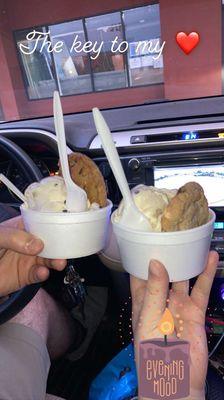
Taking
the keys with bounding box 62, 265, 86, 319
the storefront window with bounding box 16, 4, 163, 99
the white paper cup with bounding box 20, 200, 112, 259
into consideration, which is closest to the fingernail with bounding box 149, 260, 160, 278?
the white paper cup with bounding box 20, 200, 112, 259

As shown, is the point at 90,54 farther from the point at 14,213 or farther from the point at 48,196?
the point at 48,196

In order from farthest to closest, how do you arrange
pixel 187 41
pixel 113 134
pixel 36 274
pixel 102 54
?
pixel 102 54 < pixel 187 41 < pixel 113 134 < pixel 36 274

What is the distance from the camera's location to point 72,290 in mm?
1625

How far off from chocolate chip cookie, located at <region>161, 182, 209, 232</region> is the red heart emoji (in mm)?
1901

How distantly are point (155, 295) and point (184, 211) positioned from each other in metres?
0.16

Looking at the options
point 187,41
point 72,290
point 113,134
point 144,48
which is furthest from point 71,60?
point 72,290

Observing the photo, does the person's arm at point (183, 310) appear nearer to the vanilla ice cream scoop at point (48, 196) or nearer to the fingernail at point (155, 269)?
the fingernail at point (155, 269)

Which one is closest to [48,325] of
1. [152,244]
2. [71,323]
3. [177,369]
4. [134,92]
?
[71,323]

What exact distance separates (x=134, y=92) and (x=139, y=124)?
0.71 metres

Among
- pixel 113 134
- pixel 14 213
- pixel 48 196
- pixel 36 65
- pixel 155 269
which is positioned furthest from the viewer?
pixel 36 65

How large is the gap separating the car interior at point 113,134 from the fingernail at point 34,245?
493 mm

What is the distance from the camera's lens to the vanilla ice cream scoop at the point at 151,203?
683 millimetres

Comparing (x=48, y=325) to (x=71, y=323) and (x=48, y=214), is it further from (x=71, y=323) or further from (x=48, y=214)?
(x=48, y=214)

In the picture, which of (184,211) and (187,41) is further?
(187,41)
